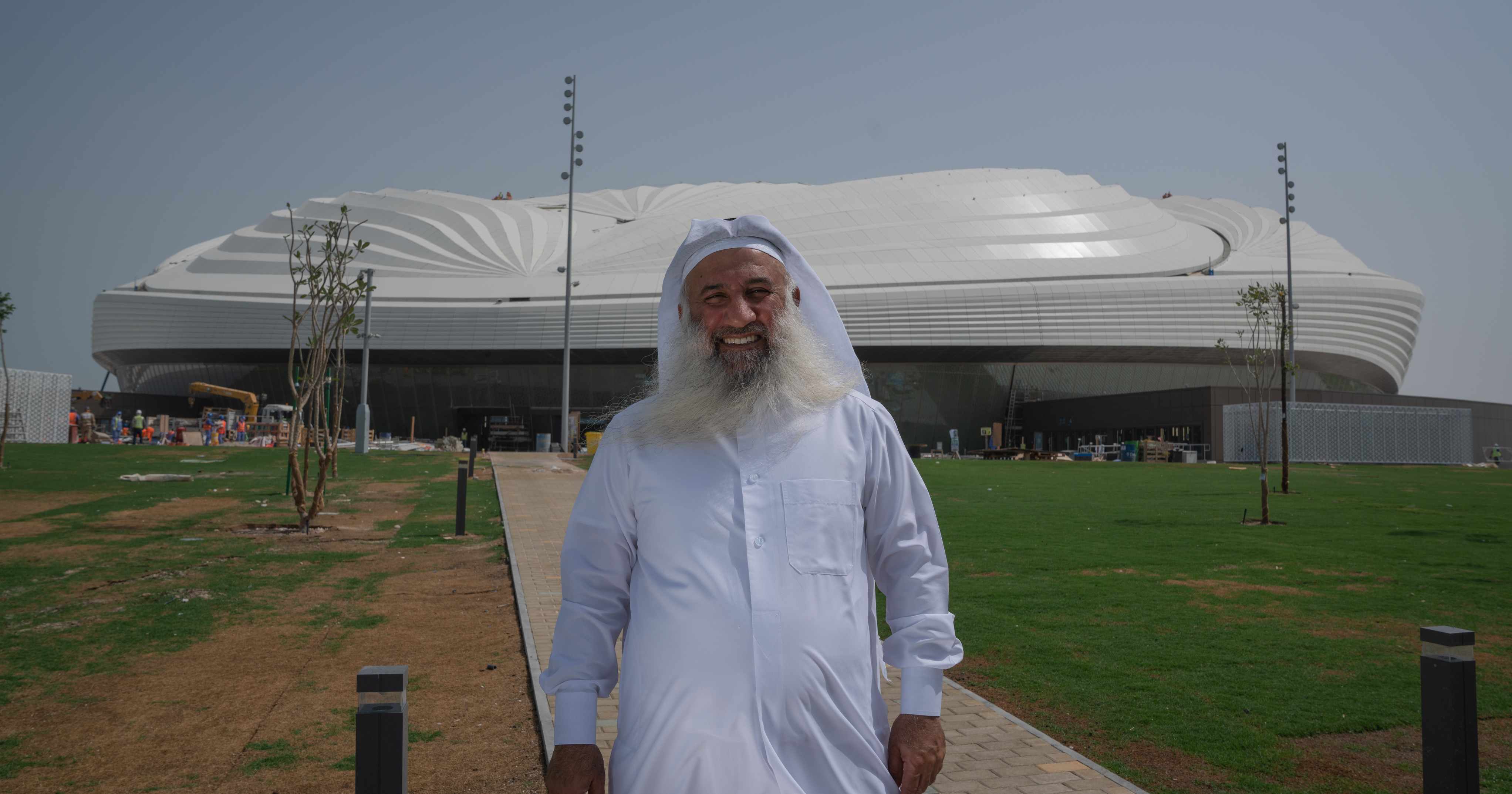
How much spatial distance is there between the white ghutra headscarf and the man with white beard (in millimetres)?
200

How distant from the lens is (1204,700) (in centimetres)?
600

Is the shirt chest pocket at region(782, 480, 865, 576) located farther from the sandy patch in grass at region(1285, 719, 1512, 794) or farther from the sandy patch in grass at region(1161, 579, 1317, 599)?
the sandy patch in grass at region(1161, 579, 1317, 599)

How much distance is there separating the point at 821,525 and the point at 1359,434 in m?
44.5

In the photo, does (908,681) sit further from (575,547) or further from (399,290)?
(399,290)

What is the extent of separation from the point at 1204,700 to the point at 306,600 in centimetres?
751

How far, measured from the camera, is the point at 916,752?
236cm

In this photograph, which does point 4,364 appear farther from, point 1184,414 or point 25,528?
point 1184,414

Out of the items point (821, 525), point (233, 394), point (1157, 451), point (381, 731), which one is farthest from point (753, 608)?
point (233, 394)

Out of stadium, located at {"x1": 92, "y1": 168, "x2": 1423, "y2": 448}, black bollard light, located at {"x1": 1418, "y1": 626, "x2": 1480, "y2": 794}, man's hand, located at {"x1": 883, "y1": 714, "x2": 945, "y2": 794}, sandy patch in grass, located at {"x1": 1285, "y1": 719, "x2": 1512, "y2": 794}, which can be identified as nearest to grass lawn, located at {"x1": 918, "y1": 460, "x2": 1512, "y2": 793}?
sandy patch in grass, located at {"x1": 1285, "y1": 719, "x2": 1512, "y2": 794}

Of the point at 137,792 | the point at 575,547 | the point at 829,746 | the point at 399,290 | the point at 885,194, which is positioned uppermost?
the point at 885,194

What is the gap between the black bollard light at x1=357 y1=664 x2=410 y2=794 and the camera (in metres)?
2.87

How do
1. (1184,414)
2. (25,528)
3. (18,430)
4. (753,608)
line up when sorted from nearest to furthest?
(753,608), (25,528), (18,430), (1184,414)

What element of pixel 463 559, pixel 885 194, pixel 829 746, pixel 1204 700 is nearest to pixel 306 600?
pixel 463 559

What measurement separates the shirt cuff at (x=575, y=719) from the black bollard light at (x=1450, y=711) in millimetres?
3109
